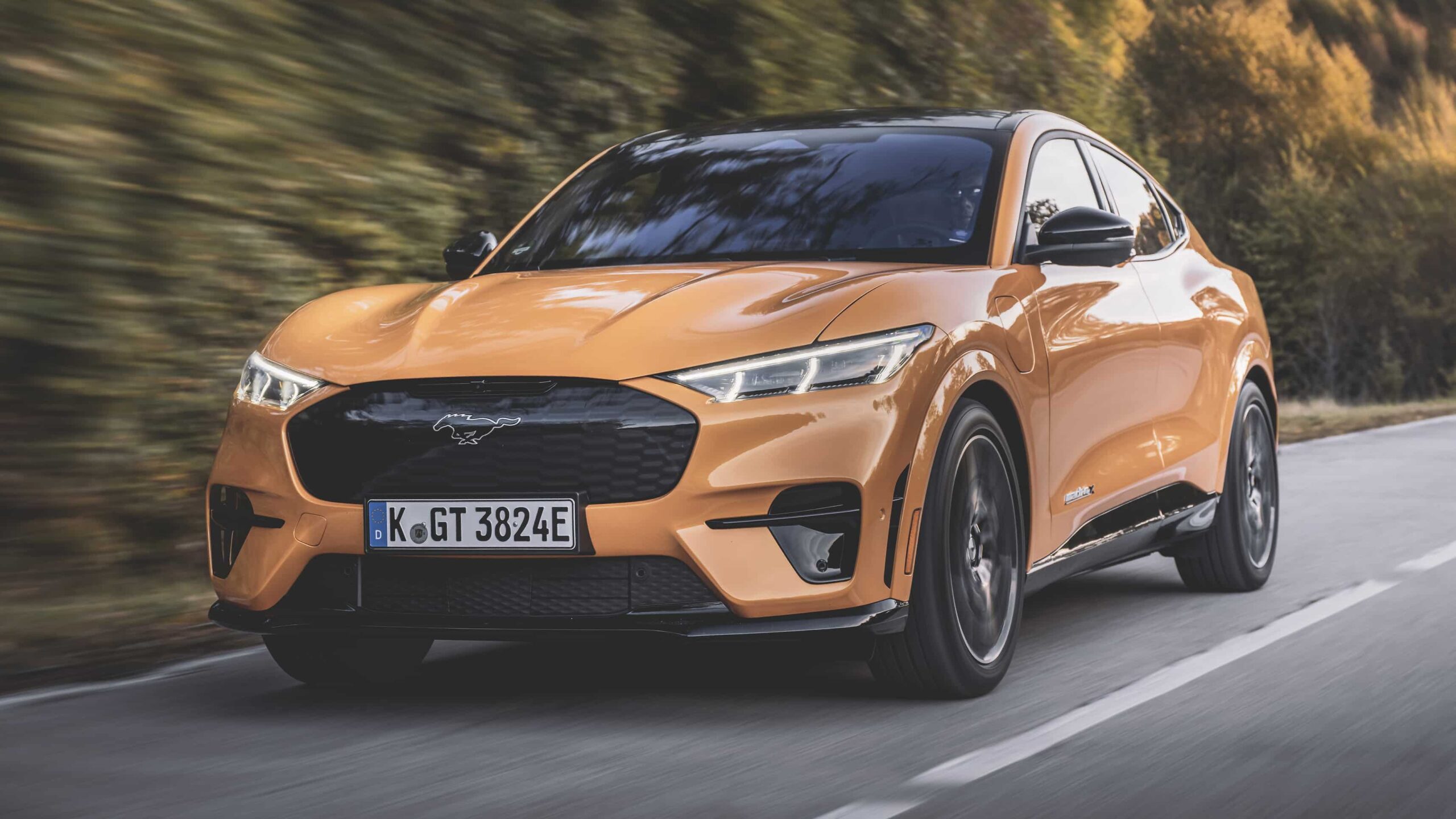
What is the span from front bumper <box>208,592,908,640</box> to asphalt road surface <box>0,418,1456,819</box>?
12 cm

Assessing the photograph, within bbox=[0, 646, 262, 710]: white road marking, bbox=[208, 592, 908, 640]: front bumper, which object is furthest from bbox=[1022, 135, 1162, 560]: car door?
bbox=[0, 646, 262, 710]: white road marking

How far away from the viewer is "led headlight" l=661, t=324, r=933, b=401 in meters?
4.51

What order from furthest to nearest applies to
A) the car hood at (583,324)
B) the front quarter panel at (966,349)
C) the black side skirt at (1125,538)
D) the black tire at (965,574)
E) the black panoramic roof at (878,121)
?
the black panoramic roof at (878,121), the black side skirt at (1125,538), the black tire at (965,574), the front quarter panel at (966,349), the car hood at (583,324)

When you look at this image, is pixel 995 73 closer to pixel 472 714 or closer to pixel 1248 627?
pixel 1248 627

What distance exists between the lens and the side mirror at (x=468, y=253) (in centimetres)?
608

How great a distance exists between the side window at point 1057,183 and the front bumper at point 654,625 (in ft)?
5.07

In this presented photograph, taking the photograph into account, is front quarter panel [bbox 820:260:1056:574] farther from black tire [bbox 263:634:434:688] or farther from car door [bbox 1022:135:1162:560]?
black tire [bbox 263:634:434:688]

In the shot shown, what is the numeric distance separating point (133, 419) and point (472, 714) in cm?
251

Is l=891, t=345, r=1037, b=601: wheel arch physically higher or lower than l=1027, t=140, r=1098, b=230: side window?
lower

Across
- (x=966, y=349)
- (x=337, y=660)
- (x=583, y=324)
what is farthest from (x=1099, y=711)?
(x=337, y=660)

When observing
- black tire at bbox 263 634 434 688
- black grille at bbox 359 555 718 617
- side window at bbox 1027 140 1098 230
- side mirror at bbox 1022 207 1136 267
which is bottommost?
black tire at bbox 263 634 434 688

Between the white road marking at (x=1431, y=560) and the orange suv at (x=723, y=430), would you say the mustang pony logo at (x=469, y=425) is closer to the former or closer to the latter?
the orange suv at (x=723, y=430)

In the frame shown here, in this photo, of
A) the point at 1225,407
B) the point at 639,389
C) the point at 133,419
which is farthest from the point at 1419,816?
the point at 133,419

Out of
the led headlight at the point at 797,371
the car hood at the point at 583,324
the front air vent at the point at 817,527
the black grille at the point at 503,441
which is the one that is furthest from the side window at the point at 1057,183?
the black grille at the point at 503,441
